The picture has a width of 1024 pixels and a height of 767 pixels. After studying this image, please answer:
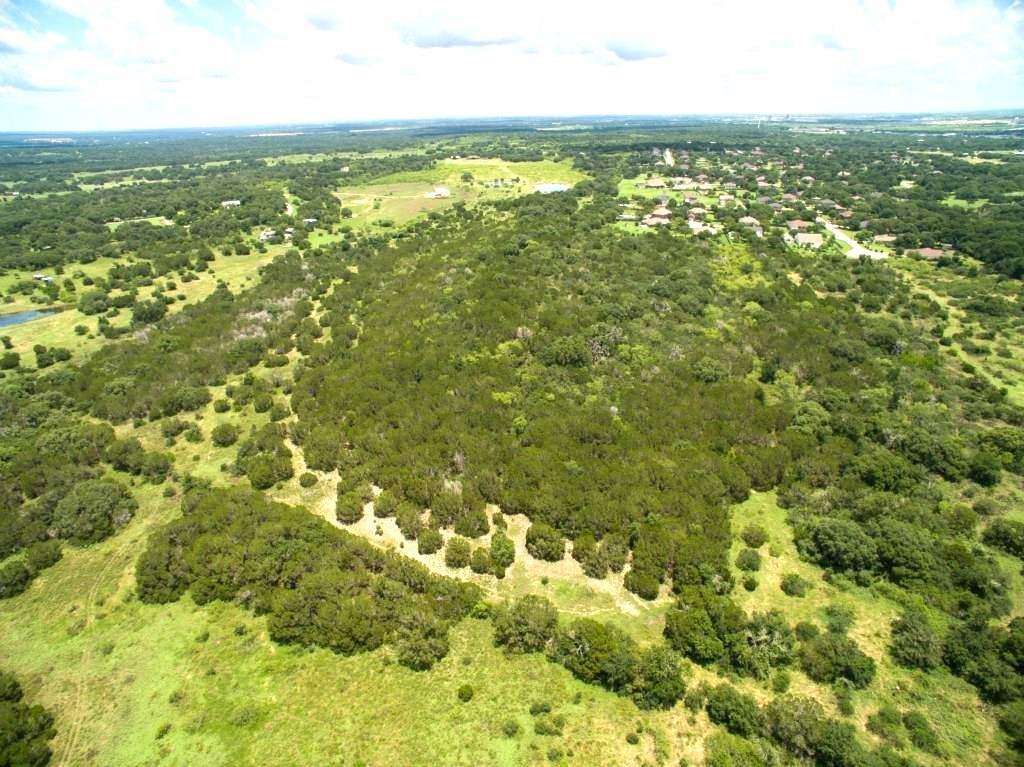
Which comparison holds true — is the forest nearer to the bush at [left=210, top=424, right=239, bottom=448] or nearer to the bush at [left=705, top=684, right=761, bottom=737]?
the bush at [left=705, top=684, right=761, bottom=737]

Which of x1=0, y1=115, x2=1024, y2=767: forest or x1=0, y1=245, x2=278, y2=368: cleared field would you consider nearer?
x1=0, y1=115, x2=1024, y2=767: forest

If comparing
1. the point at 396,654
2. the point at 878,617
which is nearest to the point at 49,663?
the point at 396,654

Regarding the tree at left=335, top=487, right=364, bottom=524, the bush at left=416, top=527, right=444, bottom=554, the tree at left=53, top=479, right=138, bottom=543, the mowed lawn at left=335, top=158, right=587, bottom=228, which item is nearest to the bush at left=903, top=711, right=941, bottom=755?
the bush at left=416, top=527, right=444, bottom=554

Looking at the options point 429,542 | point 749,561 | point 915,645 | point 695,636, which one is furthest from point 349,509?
point 915,645

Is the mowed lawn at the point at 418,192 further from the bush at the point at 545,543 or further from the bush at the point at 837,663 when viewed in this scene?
the bush at the point at 837,663

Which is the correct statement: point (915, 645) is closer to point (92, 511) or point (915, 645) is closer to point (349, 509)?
point (349, 509)

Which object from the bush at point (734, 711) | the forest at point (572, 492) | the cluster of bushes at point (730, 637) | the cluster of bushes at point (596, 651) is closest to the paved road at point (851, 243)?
the forest at point (572, 492)

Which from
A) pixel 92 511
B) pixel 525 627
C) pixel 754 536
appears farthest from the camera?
pixel 92 511
